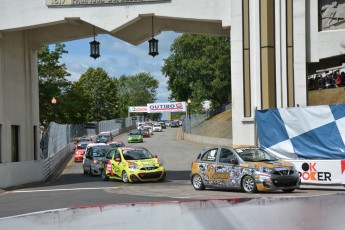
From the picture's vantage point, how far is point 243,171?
17.8 m

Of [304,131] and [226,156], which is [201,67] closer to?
[304,131]

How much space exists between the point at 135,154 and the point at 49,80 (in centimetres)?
4572

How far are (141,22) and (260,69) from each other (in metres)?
5.41

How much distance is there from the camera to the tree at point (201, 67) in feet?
249

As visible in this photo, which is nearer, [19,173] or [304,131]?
[304,131]

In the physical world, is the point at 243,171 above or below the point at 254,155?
below

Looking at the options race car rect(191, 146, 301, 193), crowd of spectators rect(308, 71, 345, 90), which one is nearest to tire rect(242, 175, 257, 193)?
race car rect(191, 146, 301, 193)

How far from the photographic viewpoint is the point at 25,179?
25047mm

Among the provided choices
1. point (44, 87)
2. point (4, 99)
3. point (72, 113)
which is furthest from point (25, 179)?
point (72, 113)

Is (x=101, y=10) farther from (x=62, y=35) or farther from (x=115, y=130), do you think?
(x=115, y=130)

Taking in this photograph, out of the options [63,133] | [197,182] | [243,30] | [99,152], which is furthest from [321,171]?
[63,133]

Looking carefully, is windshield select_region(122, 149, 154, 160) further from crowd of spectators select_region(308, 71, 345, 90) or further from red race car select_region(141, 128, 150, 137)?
red race car select_region(141, 128, 150, 137)

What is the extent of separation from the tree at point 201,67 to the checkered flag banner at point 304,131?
174 ft

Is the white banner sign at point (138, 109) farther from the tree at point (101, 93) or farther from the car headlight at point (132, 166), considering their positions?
the car headlight at point (132, 166)
